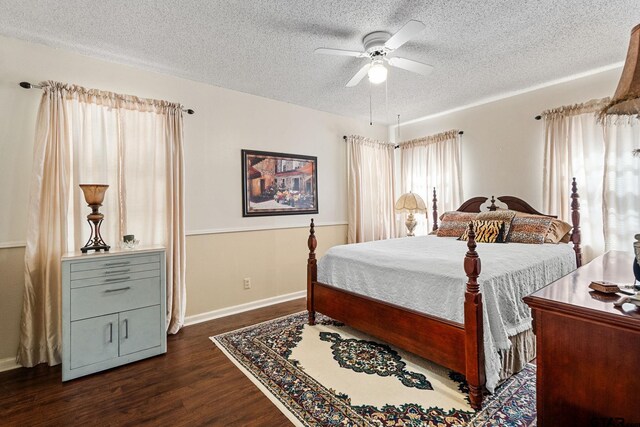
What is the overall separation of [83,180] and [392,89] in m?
3.45

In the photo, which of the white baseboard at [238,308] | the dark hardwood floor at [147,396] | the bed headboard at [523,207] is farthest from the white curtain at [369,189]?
the dark hardwood floor at [147,396]

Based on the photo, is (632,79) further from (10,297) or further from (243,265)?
(10,297)

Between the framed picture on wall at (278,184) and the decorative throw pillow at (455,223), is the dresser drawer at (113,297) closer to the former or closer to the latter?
the framed picture on wall at (278,184)

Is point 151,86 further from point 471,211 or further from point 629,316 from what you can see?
point 471,211

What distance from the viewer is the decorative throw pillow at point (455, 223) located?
152 inches

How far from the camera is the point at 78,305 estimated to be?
230cm

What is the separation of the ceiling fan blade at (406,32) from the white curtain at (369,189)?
2.54 m

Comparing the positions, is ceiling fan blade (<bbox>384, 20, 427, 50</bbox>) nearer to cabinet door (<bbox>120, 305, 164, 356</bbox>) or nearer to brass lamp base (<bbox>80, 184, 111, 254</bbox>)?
brass lamp base (<bbox>80, 184, 111, 254</bbox>)

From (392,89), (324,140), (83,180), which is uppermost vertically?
(392,89)

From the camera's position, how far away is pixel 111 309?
96.0 inches

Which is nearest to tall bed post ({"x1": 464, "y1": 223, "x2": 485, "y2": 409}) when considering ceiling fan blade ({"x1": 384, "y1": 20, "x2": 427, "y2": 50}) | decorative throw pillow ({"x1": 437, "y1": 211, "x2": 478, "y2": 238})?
ceiling fan blade ({"x1": 384, "y1": 20, "x2": 427, "y2": 50})

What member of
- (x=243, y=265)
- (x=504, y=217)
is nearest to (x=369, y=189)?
(x=504, y=217)

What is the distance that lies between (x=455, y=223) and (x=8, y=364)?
4.67 meters

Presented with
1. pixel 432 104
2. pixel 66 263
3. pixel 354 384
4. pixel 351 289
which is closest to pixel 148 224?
pixel 66 263
